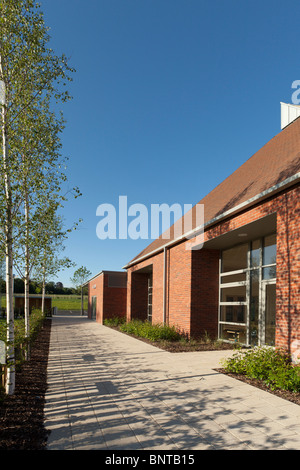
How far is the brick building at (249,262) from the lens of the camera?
7.19 meters

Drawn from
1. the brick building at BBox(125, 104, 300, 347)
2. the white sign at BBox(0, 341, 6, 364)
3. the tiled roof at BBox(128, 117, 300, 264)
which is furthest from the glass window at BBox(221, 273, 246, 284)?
the white sign at BBox(0, 341, 6, 364)

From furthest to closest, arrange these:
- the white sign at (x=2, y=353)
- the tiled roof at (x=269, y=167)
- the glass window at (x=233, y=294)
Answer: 1. the glass window at (x=233, y=294)
2. the tiled roof at (x=269, y=167)
3. the white sign at (x=2, y=353)

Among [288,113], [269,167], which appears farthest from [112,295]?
[269,167]

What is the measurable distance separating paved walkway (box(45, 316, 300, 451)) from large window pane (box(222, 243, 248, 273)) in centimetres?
426

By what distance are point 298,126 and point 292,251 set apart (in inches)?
284

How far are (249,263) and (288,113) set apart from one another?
7.63m

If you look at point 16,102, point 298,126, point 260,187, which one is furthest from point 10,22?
point 298,126

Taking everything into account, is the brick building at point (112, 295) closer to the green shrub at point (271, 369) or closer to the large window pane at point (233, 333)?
the large window pane at point (233, 333)

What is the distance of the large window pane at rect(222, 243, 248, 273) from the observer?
1160 centimetres

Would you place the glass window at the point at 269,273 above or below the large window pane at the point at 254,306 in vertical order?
above

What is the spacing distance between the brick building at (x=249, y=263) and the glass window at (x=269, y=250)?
0.10 ft

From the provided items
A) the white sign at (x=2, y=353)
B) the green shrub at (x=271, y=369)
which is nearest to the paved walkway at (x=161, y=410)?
the green shrub at (x=271, y=369)
